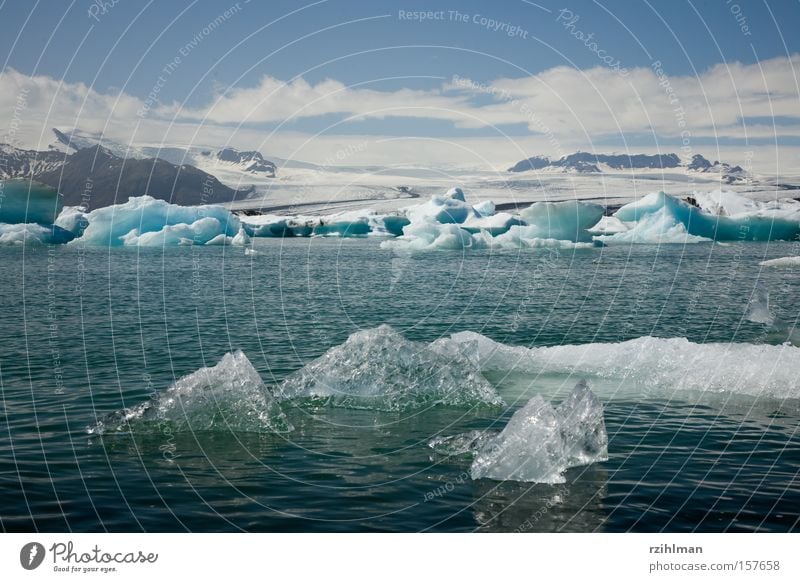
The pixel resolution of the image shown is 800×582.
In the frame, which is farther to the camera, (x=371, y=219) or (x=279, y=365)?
(x=371, y=219)

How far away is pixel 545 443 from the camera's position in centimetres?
1311

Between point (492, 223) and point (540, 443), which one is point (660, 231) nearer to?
point (492, 223)

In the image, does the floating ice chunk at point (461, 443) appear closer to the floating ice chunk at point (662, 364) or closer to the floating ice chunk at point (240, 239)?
the floating ice chunk at point (662, 364)

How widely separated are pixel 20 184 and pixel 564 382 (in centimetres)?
7541

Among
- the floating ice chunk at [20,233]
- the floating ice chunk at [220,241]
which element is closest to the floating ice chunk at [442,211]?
the floating ice chunk at [220,241]

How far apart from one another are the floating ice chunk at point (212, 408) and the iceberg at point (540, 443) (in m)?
3.51

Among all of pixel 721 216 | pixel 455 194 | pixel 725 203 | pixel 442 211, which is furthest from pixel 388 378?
pixel 725 203

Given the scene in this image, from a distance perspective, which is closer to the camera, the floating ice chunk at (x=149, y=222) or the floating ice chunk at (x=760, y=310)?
the floating ice chunk at (x=760, y=310)

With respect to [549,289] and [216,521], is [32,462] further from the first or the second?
[549,289]

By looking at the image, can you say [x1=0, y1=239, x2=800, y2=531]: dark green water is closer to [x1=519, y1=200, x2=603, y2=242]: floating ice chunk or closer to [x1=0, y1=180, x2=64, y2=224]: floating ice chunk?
[x1=519, y1=200, x2=603, y2=242]: floating ice chunk

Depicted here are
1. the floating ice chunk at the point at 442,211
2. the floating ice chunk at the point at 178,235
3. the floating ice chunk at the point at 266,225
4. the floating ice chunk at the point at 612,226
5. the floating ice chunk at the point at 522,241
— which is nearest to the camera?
the floating ice chunk at the point at 178,235

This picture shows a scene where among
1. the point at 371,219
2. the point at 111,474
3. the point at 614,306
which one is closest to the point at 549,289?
the point at 614,306

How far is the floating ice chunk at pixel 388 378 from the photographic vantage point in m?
17.8

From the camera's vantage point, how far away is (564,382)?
2016 cm
